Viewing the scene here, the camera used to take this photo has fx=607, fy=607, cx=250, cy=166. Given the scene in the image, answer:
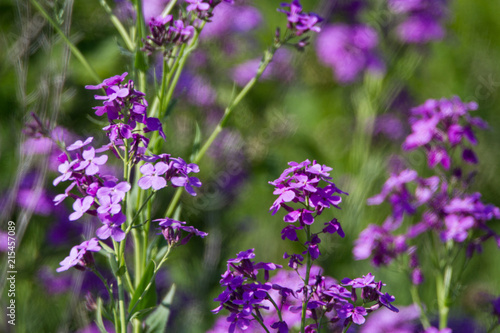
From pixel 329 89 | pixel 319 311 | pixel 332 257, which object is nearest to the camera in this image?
pixel 319 311

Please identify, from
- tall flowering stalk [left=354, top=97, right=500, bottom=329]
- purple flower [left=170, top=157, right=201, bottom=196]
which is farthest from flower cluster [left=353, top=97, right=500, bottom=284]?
purple flower [left=170, top=157, right=201, bottom=196]

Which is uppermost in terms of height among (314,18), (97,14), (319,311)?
(314,18)

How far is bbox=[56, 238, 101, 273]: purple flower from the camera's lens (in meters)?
1.37

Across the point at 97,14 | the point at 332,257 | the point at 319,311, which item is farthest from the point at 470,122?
the point at 97,14

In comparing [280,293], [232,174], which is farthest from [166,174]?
[232,174]

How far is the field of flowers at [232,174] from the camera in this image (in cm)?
144

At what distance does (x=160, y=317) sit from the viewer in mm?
1775

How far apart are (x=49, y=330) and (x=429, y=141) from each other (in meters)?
1.80

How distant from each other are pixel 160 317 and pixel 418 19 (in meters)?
2.71

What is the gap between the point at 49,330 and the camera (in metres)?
2.68

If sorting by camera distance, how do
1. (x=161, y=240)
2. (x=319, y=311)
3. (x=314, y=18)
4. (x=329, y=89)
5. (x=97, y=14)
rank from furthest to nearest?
(x=329, y=89), (x=97, y=14), (x=314, y=18), (x=161, y=240), (x=319, y=311)

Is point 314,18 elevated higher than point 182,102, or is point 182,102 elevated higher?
point 314,18

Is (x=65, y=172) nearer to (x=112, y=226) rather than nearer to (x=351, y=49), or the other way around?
(x=112, y=226)

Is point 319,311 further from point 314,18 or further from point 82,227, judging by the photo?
point 82,227
